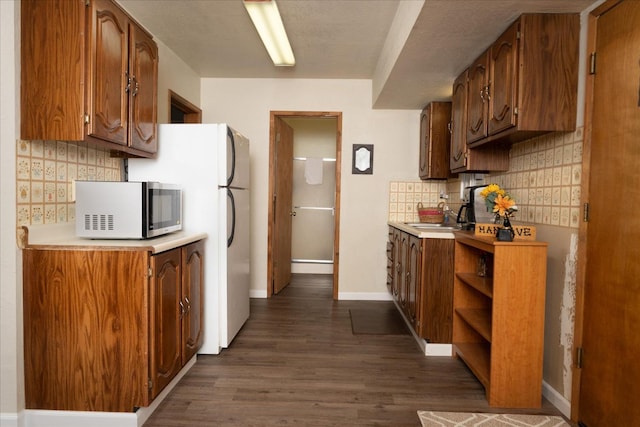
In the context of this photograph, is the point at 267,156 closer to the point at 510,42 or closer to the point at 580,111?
the point at 510,42

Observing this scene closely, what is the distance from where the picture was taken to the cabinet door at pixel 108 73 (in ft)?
5.86

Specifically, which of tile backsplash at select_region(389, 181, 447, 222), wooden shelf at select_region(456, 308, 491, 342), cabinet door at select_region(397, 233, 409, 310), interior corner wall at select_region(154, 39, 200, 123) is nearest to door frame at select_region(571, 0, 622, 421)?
wooden shelf at select_region(456, 308, 491, 342)

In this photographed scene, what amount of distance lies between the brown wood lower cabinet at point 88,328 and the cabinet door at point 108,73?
2.09 ft

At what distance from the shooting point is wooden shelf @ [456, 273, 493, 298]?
2254mm

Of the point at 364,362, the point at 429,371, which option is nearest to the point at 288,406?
the point at 364,362

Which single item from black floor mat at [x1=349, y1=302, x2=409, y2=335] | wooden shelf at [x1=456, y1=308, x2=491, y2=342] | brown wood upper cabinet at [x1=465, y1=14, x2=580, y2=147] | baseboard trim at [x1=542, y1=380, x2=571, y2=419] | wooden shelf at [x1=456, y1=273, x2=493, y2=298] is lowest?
black floor mat at [x1=349, y1=302, x2=409, y2=335]

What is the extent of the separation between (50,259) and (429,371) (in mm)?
2283

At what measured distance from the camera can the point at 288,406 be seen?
6.75ft

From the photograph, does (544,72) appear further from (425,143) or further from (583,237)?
(425,143)

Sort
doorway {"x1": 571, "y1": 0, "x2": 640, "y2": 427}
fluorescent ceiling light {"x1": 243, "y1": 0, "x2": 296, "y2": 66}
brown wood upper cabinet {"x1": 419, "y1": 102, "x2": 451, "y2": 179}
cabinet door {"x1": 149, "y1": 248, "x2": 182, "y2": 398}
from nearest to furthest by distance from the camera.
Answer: doorway {"x1": 571, "y1": 0, "x2": 640, "y2": 427} → cabinet door {"x1": 149, "y1": 248, "x2": 182, "y2": 398} → fluorescent ceiling light {"x1": 243, "y1": 0, "x2": 296, "y2": 66} → brown wood upper cabinet {"x1": 419, "y1": 102, "x2": 451, "y2": 179}

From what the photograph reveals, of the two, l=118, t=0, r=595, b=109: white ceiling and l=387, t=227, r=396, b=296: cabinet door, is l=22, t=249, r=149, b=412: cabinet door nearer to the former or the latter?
l=118, t=0, r=595, b=109: white ceiling

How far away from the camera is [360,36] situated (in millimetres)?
3096

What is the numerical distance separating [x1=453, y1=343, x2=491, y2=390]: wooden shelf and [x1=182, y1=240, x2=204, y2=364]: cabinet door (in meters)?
1.75

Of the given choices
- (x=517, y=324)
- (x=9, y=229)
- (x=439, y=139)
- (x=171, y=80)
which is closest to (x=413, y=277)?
(x=517, y=324)
